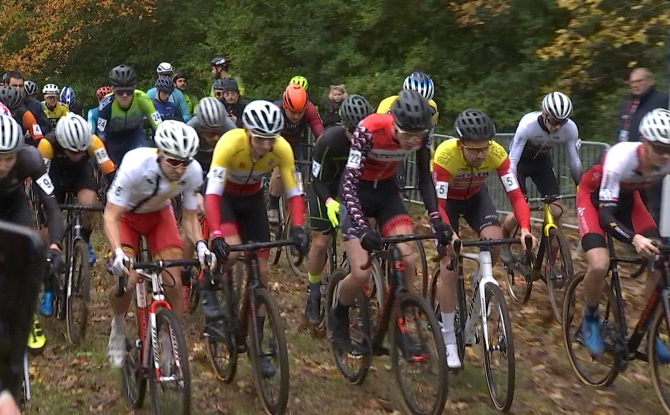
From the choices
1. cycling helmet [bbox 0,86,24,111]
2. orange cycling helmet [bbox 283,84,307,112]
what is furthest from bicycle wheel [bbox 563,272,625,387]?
cycling helmet [bbox 0,86,24,111]

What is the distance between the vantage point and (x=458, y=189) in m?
6.70

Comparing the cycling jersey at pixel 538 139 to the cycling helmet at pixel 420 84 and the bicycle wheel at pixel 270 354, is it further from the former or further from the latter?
the bicycle wheel at pixel 270 354

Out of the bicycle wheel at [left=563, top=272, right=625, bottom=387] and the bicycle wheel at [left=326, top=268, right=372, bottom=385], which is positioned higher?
the bicycle wheel at [left=326, top=268, right=372, bottom=385]

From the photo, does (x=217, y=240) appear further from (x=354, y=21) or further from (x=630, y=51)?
(x=354, y=21)

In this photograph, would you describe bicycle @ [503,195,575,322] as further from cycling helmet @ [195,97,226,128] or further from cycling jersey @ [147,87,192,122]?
cycling jersey @ [147,87,192,122]

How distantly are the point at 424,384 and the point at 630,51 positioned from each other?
9870 mm

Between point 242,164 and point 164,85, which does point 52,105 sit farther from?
point 242,164

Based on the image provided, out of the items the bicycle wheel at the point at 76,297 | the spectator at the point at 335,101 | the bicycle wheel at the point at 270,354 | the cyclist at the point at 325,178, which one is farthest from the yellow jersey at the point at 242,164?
the spectator at the point at 335,101

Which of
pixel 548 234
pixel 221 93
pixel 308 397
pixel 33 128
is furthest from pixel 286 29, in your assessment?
pixel 308 397

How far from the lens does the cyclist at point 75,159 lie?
705 cm

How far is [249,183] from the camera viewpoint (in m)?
6.53

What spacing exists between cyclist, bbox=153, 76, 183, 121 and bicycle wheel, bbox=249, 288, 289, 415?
7.73 m

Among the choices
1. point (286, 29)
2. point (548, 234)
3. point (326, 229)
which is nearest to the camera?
point (326, 229)

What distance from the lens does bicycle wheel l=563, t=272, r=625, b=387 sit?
5.98m
